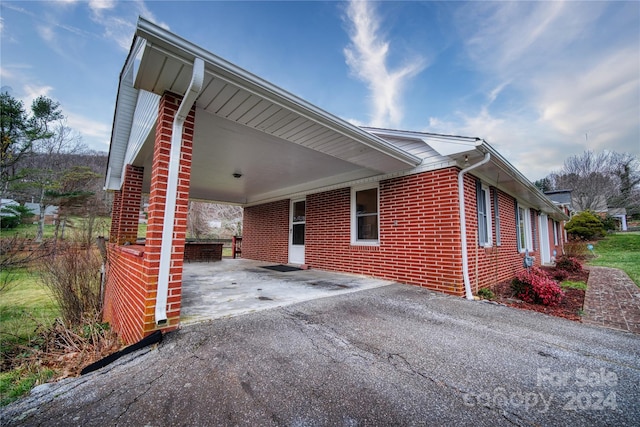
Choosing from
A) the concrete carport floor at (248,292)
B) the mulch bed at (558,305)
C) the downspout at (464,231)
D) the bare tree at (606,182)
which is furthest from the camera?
the bare tree at (606,182)

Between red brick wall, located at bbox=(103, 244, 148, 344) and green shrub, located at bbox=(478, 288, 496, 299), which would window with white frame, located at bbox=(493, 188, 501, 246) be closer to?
green shrub, located at bbox=(478, 288, 496, 299)

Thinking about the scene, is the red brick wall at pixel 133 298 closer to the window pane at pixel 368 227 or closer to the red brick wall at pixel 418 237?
the red brick wall at pixel 418 237

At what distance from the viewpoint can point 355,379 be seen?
69.3 inches

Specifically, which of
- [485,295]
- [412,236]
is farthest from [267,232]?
[485,295]

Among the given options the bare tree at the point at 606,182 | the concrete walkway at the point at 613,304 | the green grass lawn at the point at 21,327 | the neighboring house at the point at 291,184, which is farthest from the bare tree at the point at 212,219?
the bare tree at the point at 606,182

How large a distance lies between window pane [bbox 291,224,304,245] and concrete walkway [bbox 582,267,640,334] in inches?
248

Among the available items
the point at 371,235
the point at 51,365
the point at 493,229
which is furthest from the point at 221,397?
the point at 493,229

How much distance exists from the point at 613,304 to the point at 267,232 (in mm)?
8718

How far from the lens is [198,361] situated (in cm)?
193

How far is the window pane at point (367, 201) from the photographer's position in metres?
5.88

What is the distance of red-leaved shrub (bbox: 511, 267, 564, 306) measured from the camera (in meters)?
4.16

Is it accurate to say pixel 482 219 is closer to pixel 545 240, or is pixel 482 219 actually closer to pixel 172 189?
pixel 172 189

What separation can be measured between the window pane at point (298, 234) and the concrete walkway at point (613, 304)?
630cm

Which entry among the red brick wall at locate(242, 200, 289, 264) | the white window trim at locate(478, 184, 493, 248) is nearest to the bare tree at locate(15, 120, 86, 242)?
the red brick wall at locate(242, 200, 289, 264)
